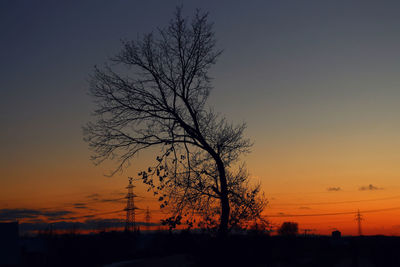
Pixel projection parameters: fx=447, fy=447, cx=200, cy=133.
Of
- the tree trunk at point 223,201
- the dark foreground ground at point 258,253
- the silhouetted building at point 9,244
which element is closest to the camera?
the dark foreground ground at point 258,253

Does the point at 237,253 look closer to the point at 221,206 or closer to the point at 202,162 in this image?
the point at 221,206

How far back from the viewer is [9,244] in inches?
2154

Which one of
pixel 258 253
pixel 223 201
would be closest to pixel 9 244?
pixel 223 201

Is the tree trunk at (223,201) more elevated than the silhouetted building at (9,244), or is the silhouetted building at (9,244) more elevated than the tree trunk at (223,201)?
the tree trunk at (223,201)

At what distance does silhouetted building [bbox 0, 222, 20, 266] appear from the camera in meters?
53.7

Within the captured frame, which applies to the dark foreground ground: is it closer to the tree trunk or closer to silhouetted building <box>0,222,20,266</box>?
the tree trunk

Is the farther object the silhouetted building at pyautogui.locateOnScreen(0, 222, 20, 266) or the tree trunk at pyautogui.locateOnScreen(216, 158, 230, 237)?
the silhouetted building at pyautogui.locateOnScreen(0, 222, 20, 266)

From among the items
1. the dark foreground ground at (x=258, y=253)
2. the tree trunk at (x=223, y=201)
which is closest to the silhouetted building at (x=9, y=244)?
the dark foreground ground at (x=258, y=253)

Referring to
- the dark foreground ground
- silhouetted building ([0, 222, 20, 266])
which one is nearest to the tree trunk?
the dark foreground ground

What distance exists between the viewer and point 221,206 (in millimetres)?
19234

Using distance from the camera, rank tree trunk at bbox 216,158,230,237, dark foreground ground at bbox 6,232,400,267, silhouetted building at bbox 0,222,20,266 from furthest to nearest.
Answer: silhouetted building at bbox 0,222,20,266 < tree trunk at bbox 216,158,230,237 < dark foreground ground at bbox 6,232,400,267

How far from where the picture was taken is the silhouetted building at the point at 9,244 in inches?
2112

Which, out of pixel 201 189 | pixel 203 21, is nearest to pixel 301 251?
pixel 201 189

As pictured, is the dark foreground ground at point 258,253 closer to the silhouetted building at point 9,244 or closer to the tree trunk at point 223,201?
the tree trunk at point 223,201
